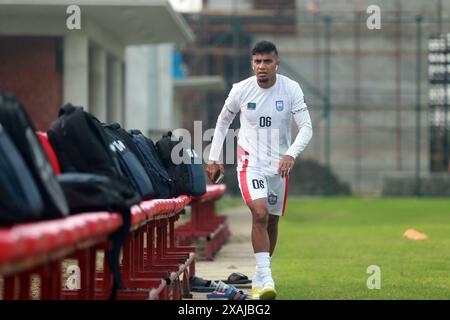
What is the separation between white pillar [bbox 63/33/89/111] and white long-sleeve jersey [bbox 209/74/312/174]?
1296cm

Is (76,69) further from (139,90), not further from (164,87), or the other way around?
(164,87)

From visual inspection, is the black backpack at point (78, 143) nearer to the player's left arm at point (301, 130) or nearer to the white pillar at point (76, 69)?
the player's left arm at point (301, 130)

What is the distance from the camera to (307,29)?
4384 centimetres

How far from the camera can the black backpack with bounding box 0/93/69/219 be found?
195 inches

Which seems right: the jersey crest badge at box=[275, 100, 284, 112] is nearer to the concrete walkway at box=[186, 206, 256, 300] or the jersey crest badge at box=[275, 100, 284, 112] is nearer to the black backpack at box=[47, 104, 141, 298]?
the concrete walkway at box=[186, 206, 256, 300]

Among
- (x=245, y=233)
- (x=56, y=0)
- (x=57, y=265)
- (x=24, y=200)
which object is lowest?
(x=245, y=233)

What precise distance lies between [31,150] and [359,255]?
8975mm

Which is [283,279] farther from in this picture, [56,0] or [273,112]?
[56,0]

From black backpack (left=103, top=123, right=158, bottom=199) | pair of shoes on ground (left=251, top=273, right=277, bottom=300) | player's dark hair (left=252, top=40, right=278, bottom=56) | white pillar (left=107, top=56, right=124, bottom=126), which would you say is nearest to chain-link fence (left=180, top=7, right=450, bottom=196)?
white pillar (left=107, top=56, right=124, bottom=126)

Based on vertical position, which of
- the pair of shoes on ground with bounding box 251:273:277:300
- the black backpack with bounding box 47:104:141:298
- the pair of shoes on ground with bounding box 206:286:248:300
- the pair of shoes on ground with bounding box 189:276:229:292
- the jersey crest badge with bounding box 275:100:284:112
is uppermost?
the jersey crest badge with bounding box 275:100:284:112

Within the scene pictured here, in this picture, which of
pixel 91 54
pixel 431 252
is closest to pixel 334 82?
pixel 91 54

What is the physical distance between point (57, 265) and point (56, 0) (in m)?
14.4

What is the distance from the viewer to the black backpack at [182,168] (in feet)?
34.6

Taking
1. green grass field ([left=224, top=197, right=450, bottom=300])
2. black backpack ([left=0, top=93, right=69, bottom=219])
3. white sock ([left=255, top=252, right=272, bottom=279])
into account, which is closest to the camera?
black backpack ([left=0, top=93, right=69, bottom=219])
